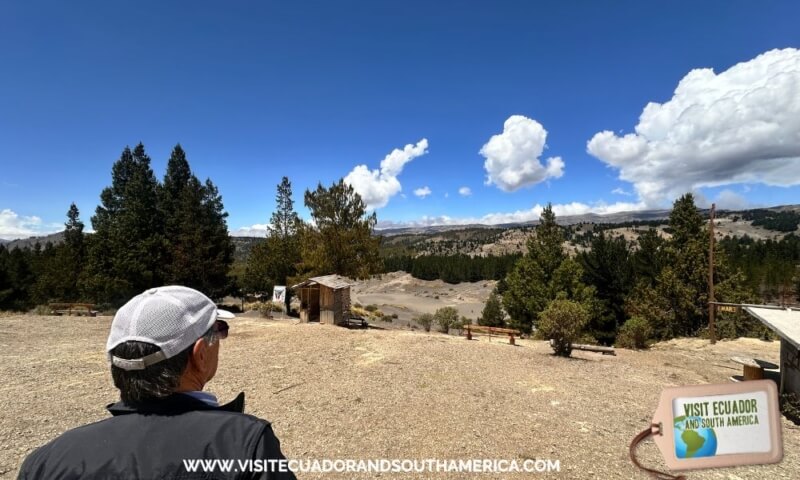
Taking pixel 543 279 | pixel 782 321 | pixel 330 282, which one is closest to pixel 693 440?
pixel 782 321

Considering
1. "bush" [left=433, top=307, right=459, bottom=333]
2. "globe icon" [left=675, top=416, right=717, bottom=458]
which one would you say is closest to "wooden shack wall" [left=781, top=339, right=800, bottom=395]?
"globe icon" [left=675, top=416, right=717, bottom=458]

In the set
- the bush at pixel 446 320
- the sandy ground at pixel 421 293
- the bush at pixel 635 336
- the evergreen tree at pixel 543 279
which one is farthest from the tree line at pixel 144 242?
the sandy ground at pixel 421 293

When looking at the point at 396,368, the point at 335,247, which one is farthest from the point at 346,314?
the point at 396,368

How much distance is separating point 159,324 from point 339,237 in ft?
78.0

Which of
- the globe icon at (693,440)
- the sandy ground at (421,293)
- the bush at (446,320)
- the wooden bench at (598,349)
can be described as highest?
the globe icon at (693,440)

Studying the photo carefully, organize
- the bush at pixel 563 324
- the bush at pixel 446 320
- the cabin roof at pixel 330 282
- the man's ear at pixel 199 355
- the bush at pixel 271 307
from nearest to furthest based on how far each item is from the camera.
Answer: the man's ear at pixel 199 355 < the bush at pixel 563 324 < the cabin roof at pixel 330 282 < the bush at pixel 271 307 < the bush at pixel 446 320

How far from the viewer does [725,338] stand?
22.0 m

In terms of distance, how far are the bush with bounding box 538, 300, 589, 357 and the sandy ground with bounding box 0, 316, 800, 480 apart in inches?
31.6

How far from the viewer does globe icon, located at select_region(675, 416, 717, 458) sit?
7.22 feet

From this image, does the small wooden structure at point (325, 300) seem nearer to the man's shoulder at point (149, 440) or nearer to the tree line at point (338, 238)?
the tree line at point (338, 238)

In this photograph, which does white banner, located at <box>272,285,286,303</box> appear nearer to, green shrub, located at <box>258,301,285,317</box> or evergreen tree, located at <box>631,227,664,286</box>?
green shrub, located at <box>258,301,285,317</box>

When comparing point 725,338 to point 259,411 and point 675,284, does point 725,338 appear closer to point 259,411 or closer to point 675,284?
point 675,284

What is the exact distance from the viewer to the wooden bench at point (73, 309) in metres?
23.3

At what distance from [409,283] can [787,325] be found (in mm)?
106936
